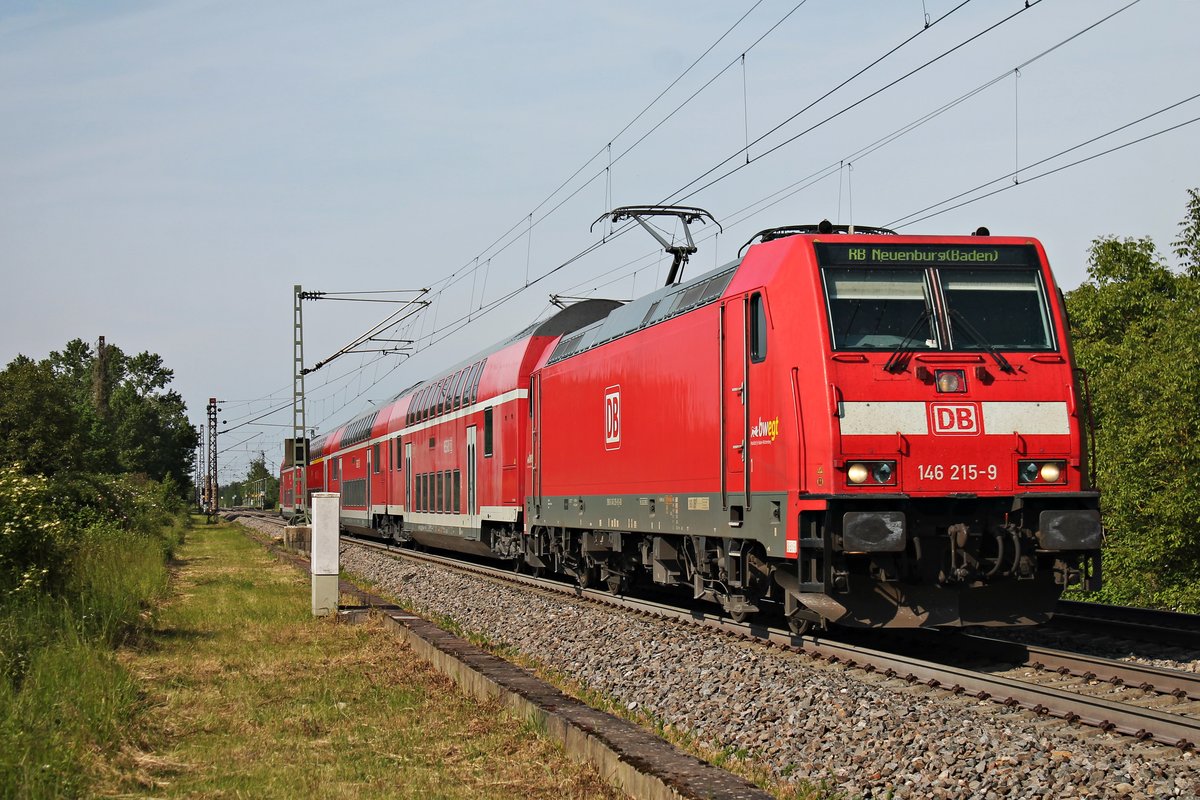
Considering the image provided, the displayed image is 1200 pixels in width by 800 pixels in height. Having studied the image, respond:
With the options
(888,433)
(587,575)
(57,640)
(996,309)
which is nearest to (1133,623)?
(996,309)

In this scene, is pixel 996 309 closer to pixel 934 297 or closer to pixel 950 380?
pixel 934 297

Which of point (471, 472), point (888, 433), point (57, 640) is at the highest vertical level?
point (888, 433)

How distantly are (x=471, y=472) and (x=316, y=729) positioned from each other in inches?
613

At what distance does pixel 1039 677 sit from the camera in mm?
9664

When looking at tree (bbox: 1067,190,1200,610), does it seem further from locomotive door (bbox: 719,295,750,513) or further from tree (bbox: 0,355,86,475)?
tree (bbox: 0,355,86,475)

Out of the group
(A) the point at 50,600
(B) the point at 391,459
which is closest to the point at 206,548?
(B) the point at 391,459

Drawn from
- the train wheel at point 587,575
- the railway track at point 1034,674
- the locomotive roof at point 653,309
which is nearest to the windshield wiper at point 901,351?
the locomotive roof at point 653,309

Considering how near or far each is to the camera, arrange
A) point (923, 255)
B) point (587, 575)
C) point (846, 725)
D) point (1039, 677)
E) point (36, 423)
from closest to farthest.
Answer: point (846, 725) < point (1039, 677) < point (923, 255) < point (587, 575) < point (36, 423)

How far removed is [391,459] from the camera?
33.5 metres

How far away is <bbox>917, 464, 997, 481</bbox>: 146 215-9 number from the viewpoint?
10.1 m

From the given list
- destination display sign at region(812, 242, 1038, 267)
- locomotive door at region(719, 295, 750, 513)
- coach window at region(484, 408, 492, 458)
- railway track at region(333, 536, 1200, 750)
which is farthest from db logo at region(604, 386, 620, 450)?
coach window at region(484, 408, 492, 458)

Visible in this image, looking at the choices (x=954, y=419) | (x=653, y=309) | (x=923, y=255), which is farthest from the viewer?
(x=653, y=309)

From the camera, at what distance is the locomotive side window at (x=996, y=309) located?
34.9 feet

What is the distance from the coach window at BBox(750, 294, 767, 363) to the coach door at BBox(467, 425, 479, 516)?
12805 millimetres
